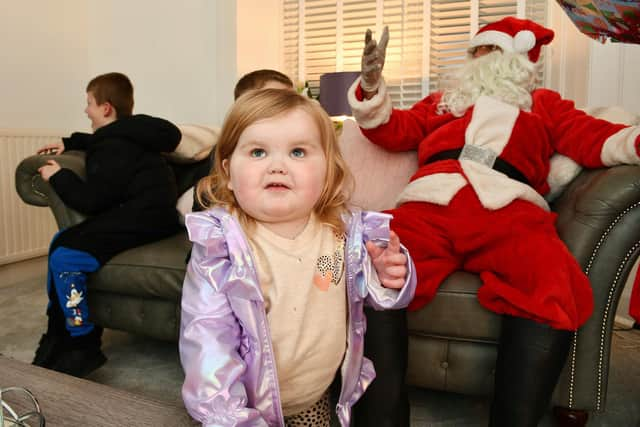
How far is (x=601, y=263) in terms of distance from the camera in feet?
4.04

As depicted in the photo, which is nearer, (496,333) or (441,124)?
(496,333)

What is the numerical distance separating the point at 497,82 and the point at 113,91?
154 cm

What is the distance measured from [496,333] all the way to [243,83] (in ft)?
4.15

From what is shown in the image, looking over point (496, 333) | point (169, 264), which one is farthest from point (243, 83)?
point (496, 333)

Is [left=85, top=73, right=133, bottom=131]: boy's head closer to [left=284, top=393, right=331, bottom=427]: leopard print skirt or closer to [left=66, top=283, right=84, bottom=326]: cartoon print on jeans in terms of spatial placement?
[left=66, top=283, right=84, bottom=326]: cartoon print on jeans

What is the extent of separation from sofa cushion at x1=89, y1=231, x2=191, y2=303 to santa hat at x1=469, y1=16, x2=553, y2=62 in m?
1.22

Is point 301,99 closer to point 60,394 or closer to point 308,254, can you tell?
point 308,254

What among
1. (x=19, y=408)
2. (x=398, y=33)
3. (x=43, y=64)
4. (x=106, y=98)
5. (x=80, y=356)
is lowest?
(x=80, y=356)

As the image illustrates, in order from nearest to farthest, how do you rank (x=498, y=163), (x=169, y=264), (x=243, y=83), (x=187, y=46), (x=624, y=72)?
(x=498, y=163) < (x=169, y=264) < (x=243, y=83) < (x=624, y=72) < (x=187, y=46)

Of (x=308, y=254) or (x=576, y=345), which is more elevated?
(x=308, y=254)

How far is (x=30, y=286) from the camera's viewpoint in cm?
272

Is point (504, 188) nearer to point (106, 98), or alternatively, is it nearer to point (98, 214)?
point (98, 214)

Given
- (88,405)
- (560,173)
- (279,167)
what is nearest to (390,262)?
(279,167)

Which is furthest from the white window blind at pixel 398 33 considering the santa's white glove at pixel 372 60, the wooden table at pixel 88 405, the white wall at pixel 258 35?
the wooden table at pixel 88 405
